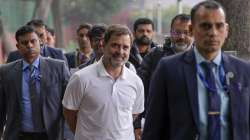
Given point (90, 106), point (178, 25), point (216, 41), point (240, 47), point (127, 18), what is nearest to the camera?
point (216, 41)

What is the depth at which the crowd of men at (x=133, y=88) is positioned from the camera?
15.0 feet

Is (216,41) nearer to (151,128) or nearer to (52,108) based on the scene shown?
(151,128)

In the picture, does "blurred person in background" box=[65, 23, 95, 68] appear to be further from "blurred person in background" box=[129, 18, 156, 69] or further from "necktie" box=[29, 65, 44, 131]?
"necktie" box=[29, 65, 44, 131]

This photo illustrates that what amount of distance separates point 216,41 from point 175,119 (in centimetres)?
56

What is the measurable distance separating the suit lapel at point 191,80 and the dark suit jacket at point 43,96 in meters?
3.05

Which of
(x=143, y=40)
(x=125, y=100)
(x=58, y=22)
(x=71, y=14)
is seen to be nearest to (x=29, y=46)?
(x=125, y=100)

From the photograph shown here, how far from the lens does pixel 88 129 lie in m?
6.21

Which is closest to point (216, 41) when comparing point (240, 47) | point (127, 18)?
point (240, 47)

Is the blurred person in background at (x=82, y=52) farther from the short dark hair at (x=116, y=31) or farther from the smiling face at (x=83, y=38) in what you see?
the short dark hair at (x=116, y=31)

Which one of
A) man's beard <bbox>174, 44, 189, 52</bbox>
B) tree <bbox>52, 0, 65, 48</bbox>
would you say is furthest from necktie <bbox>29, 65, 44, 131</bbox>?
tree <bbox>52, 0, 65, 48</bbox>

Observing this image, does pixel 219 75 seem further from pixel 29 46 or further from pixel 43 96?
pixel 29 46

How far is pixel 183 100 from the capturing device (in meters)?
4.61

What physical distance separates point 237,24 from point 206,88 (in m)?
4.45

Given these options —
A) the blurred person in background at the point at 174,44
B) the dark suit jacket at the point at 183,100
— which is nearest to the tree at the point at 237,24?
the blurred person in background at the point at 174,44
